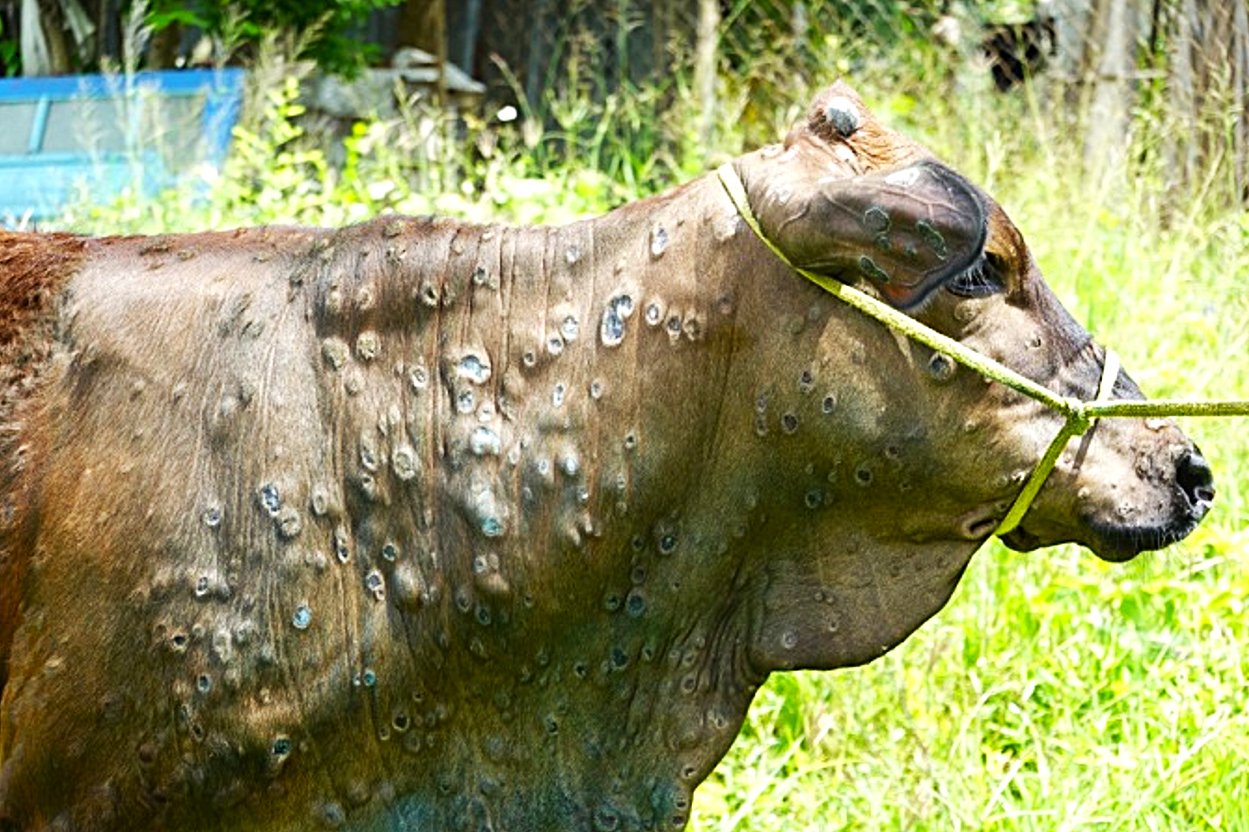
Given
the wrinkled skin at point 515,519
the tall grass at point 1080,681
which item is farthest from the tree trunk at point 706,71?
the wrinkled skin at point 515,519

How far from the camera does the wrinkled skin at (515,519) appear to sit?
285 centimetres

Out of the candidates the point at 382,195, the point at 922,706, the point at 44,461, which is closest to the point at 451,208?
the point at 382,195

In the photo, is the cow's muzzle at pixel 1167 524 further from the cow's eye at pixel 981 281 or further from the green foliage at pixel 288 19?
the green foliage at pixel 288 19

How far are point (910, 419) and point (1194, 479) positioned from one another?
1.51 feet

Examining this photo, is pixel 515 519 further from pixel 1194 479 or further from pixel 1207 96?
pixel 1207 96

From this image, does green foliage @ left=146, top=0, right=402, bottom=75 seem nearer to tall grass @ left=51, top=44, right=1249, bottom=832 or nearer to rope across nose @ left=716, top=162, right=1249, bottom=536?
tall grass @ left=51, top=44, right=1249, bottom=832

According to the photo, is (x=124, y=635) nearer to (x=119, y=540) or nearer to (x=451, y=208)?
(x=119, y=540)

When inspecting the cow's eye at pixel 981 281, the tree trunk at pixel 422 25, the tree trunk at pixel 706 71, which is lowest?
the tree trunk at pixel 422 25

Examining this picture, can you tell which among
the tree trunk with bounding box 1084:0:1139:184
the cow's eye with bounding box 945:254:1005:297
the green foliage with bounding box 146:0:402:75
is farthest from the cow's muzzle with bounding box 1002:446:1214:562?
the green foliage with bounding box 146:0:402:75

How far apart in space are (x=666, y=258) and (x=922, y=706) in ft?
7.97

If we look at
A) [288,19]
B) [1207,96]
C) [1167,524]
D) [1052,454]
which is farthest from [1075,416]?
[288,19]

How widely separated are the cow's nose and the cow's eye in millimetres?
383

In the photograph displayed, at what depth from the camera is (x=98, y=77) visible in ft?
32.8

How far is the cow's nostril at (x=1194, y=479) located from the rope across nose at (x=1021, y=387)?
72mm
